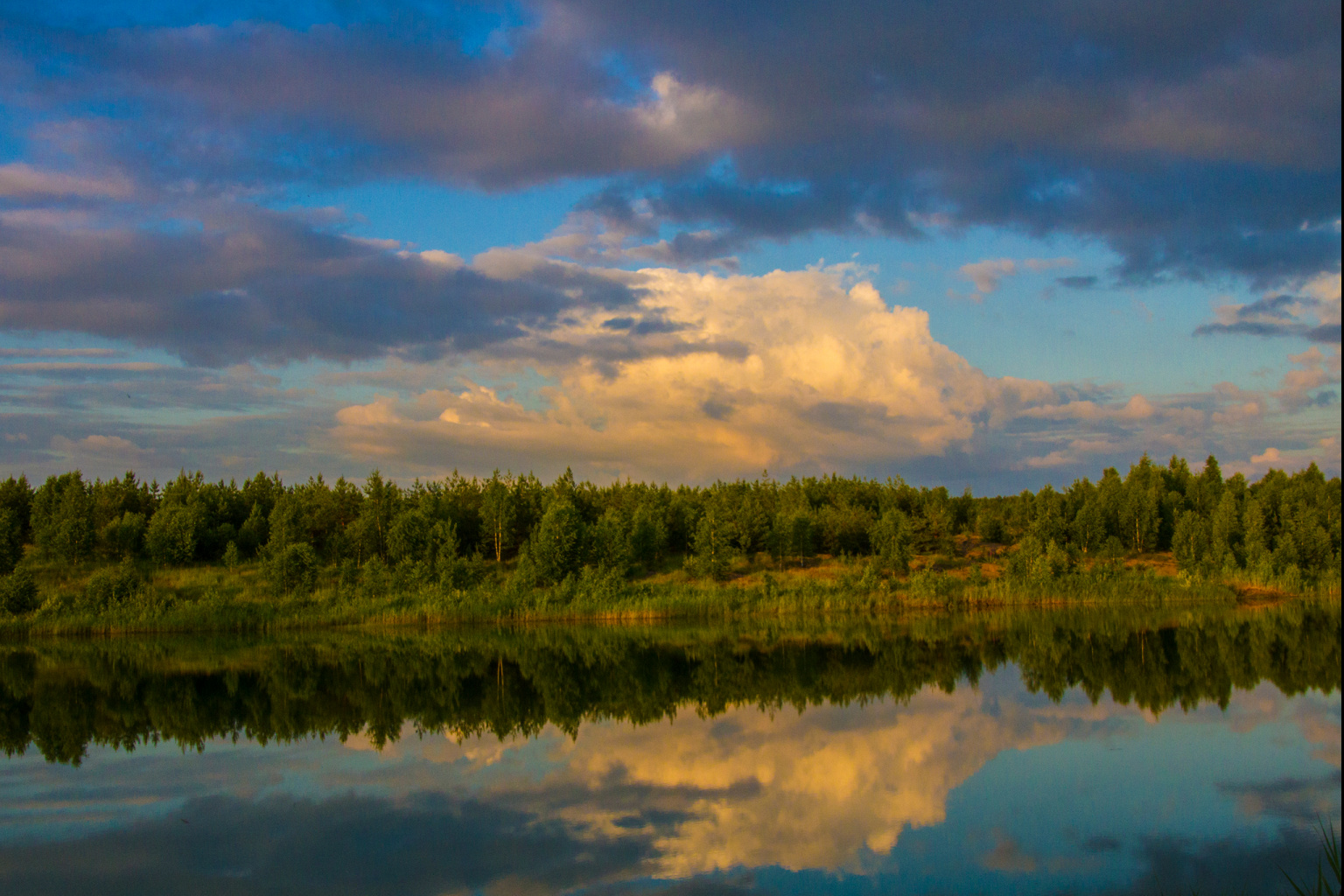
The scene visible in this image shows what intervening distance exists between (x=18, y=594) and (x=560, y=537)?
27025 millimetres

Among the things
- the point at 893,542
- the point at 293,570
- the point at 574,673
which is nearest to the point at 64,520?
the point at 293,570

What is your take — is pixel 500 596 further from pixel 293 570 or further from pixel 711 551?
pixel 711 551

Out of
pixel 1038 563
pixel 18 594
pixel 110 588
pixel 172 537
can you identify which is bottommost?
pixel 18 594

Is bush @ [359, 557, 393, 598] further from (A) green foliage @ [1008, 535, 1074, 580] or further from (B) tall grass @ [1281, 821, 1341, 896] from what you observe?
(B) tall grass @ [1281, 821, 1341, 896]

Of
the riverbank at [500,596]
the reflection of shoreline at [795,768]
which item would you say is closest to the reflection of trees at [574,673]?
the reflection of shoreline at [795,768]

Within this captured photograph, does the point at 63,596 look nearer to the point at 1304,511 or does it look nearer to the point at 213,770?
the point at 213,770

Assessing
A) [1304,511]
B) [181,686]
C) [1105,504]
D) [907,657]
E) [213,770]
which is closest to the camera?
[213,770]

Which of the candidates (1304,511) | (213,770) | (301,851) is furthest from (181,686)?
(1304,511)

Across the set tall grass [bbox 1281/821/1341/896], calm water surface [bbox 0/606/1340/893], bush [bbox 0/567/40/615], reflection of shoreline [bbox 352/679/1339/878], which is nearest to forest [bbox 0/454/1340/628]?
bush [bbox 0/567/40/615]

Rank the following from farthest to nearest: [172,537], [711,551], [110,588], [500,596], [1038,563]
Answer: [711,551] < [172,537] < [1038,563] < [500,596] < [110,588]

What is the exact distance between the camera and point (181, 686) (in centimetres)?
2806

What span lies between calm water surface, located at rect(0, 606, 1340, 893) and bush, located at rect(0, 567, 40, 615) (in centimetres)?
1670

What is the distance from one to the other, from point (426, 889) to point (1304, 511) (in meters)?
49.6

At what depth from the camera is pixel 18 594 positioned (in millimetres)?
45688
